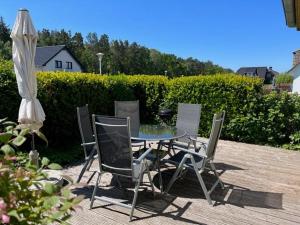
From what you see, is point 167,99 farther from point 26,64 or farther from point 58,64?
point 58,64

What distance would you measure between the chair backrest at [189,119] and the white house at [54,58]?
2742cm

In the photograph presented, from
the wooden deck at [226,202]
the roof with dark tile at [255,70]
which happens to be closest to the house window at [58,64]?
the wooden deck at [226,202]

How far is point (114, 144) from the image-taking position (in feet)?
11.3

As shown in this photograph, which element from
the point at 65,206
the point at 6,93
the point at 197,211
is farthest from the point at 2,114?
the point at 65,206

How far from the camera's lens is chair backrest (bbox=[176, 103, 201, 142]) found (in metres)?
5.45

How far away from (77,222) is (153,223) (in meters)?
0.86

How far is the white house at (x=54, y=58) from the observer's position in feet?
103

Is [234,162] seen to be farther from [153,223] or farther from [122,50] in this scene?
[122,50]

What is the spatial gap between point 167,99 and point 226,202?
5897 millimetres

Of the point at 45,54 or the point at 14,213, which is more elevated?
the point at 45,54

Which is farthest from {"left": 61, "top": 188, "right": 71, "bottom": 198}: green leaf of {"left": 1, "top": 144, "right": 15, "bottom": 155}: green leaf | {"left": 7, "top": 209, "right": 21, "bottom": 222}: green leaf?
{"left": 1, "top": 144, "right": 15, "bottom": 155}: green leaf

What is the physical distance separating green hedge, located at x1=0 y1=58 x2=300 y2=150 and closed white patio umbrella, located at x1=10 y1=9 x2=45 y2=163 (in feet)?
5.83

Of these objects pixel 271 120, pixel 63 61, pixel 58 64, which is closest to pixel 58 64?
pixel 58 64

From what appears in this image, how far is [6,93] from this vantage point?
5328mm
